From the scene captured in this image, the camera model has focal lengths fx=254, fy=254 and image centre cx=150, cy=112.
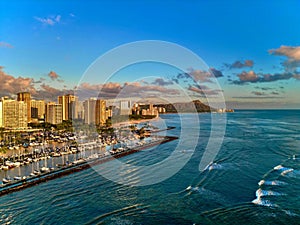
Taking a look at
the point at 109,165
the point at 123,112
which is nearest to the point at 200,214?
the point at 109,165

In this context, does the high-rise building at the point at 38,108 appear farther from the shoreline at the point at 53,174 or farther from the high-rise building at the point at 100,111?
the shoreline at the point at 53,174

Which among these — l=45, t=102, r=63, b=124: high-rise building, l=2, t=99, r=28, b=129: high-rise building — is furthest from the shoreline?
l=45, t=102, r=63, b=124: high-rise building

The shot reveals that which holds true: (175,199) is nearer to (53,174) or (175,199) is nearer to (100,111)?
(53,174)

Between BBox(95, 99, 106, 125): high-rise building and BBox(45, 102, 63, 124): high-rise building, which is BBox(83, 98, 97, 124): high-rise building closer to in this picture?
BBox(95, 99, 106, 125): high-rise building

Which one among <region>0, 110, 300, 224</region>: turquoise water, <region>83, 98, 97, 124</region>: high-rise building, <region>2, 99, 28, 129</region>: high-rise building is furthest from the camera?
<region>83, 98, 97, 124</region>: high-rise building

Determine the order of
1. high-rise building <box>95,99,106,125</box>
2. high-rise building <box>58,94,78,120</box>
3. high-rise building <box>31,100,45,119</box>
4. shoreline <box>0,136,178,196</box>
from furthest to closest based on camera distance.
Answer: high-rise building <box>31,100,45,119</box>, high-rise building <box>58,94,78,120</box>, high-rise building <box>95,99,106,125</box>, shoreline <box>0,136,178,196</box>

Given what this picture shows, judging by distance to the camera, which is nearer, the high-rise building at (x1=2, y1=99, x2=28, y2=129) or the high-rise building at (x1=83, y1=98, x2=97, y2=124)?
the high-rise building at (x1=2, y1=99, x2=28, y2=129)

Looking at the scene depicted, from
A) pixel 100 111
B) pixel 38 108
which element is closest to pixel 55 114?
pixel 38 108
